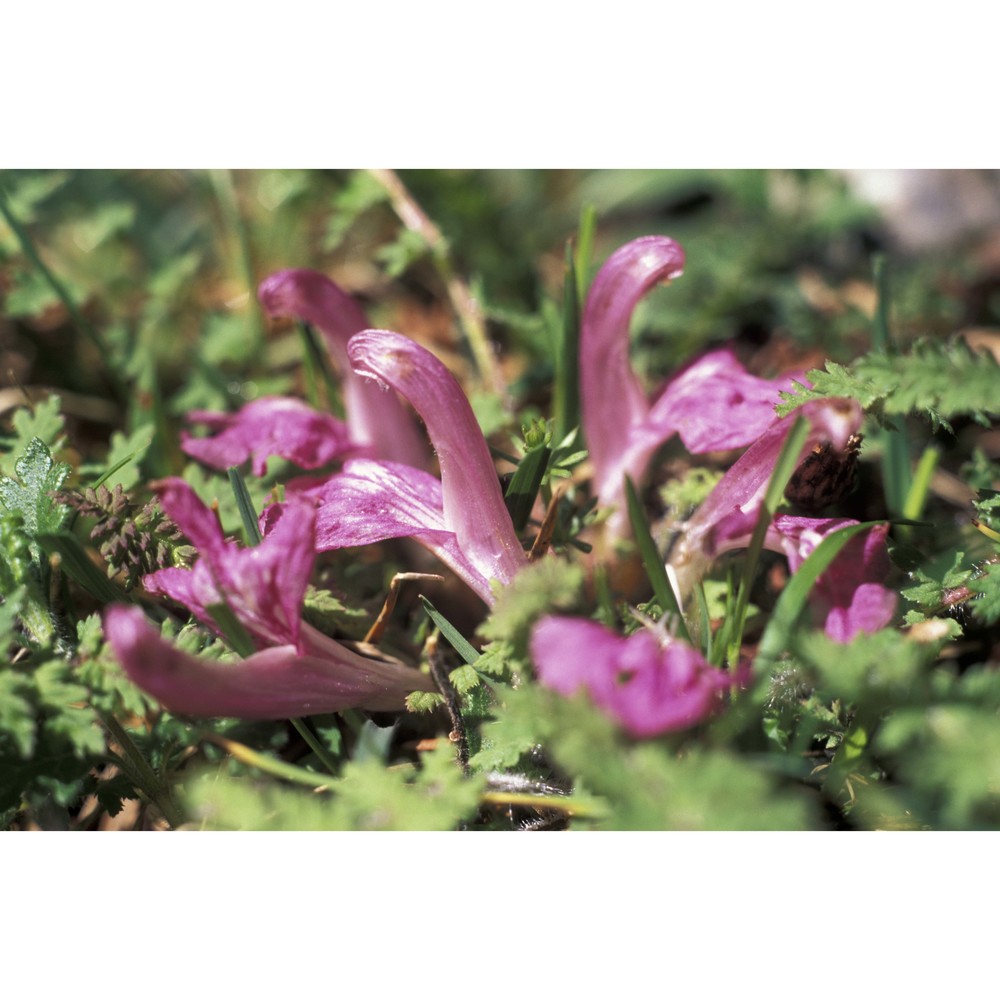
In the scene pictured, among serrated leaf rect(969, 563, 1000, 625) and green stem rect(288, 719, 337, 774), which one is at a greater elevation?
serrated leaf rect(969, 563, 1000, 625)

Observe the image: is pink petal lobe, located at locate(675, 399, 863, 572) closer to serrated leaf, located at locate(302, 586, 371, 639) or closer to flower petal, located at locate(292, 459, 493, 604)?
flower petal, located at locate(292, 459, 493, 604)

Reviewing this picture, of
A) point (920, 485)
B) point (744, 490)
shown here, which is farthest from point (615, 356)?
point (920, 485)

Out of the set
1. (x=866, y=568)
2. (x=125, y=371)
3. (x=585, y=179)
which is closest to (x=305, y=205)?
(x=125, y=371)

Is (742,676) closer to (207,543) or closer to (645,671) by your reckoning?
(645,671)

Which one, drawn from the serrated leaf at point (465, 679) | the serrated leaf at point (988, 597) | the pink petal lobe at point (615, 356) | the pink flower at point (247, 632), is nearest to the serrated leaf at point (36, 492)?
the pink flower at point (247, 632)

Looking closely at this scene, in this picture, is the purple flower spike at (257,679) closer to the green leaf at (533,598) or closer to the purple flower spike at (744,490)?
the green leaf at (533,598)

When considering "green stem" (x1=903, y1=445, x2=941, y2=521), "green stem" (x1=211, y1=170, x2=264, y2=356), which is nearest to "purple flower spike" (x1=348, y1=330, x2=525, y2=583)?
"green stem" (x1=903, y1=445, x2=941, y2=521)

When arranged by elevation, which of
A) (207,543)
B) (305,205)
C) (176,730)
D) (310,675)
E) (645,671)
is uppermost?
(305,205)
